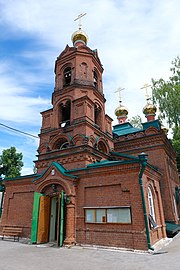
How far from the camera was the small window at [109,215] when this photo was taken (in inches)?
300

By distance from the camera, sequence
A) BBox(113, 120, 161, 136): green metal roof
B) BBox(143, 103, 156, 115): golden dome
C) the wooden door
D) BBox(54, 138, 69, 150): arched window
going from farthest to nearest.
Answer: BBox(143, 103, 156, 115): golden dome → BBox(113, 120, 161, 136): green metal roof → BBox(54, 138, 69, 150): arched window → the wooden door

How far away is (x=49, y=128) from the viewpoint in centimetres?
1216

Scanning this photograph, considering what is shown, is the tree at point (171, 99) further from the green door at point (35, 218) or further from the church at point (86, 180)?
the green door at point (35, 218)

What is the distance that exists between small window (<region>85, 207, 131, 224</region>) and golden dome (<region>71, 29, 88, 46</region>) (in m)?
11.7

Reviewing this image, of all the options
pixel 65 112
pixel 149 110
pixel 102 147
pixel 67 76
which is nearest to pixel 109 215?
pixel 102 147

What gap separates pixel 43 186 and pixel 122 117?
12975 millimetres

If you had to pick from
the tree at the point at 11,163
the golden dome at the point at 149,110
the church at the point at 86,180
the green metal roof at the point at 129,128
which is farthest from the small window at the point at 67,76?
the tree at the point at 11,163

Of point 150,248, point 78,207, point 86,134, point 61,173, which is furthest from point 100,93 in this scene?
point 150,248

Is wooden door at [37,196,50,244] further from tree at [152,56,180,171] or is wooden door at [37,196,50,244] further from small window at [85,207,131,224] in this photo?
tree at [152,56,180,171]

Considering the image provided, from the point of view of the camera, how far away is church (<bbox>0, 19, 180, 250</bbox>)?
25.4ft

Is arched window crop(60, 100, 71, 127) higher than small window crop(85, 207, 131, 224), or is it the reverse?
arched window crop(60, 100, 71, 127)

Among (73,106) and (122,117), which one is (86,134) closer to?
(73,106)

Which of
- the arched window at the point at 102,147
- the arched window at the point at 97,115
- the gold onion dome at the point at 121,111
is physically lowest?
the arched window at the point at 102,147

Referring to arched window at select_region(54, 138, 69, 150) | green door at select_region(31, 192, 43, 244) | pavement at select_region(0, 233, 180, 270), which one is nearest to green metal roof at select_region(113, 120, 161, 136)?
arched window at select_region(54, 138, 69, 150)
